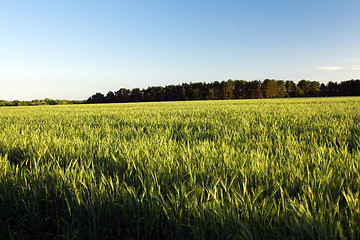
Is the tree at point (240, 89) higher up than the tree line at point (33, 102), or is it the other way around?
the tree at point (240, 89)

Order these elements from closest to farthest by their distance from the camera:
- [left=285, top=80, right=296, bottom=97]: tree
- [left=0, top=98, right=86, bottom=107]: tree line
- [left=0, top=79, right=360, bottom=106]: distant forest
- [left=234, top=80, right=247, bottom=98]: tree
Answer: [left=0, top=98, right=86, bottom=107]: tree line, [left=0, top=79, right=360, bottom=106]: distant forest, [left=234, top=80, right=247, bottom=98]: tree, [left=285, top=80, right=296, bottom=97]: tree

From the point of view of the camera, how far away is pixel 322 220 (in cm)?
100

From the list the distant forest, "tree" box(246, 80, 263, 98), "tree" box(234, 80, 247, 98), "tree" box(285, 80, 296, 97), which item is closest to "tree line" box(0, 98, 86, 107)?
the distant forest

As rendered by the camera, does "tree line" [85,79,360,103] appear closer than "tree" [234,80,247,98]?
Yes

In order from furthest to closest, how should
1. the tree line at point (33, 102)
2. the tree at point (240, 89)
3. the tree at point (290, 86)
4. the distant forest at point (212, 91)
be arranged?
1. the tree at point (290, 86)
2. the tree at point (240, 89)
3. the distant forest at point (212, 91)
4. the tree line at point (33, 102)

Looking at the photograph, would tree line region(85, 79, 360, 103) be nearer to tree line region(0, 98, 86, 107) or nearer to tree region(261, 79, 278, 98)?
tree region(261, 79, 278, 98)

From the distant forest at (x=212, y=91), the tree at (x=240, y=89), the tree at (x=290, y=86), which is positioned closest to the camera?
the distant forest at (x=212, y=91)

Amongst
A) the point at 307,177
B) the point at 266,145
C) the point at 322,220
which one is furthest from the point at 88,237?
the point at 266,145

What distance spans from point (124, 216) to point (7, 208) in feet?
3.33

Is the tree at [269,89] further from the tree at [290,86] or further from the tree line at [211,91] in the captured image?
the tree at [290,86]

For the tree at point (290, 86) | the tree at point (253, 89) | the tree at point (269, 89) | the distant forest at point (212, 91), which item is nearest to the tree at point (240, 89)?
the distant forest at point (212, 91)

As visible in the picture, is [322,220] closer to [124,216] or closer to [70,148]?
[124,216]

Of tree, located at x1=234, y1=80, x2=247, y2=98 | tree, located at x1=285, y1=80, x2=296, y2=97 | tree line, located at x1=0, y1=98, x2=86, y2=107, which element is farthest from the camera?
tree, located at x1=285, y1=80, x2=296, y2=97

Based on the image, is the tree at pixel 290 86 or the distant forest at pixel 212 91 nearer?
the distant forest at pixel 212 91
